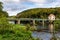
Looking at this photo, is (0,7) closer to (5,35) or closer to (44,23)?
(44,23)

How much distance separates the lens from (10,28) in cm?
2183

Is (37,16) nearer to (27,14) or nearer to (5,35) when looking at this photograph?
(27,14)

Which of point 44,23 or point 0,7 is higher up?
point 0,7

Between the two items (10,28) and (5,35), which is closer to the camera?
(5,35)

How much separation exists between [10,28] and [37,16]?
222 ft

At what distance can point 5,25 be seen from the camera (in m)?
21.9

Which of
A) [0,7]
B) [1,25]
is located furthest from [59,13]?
[1,25]

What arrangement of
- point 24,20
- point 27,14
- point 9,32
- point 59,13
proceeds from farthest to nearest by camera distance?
point 27,14 → point 24,20 → point 59,13 → point 9,32

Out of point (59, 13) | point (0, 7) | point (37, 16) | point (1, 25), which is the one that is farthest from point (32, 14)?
point (1, 25)

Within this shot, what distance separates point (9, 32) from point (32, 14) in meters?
70.0

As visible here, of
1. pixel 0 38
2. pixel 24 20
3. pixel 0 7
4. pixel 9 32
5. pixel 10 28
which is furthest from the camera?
pixel 24 20

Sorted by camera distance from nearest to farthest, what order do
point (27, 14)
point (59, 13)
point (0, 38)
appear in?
point (0, 38), point (59, 13), point (27, 14)

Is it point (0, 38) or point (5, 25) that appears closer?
point (0, 38)

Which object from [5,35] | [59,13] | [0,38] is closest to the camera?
[0,38]
